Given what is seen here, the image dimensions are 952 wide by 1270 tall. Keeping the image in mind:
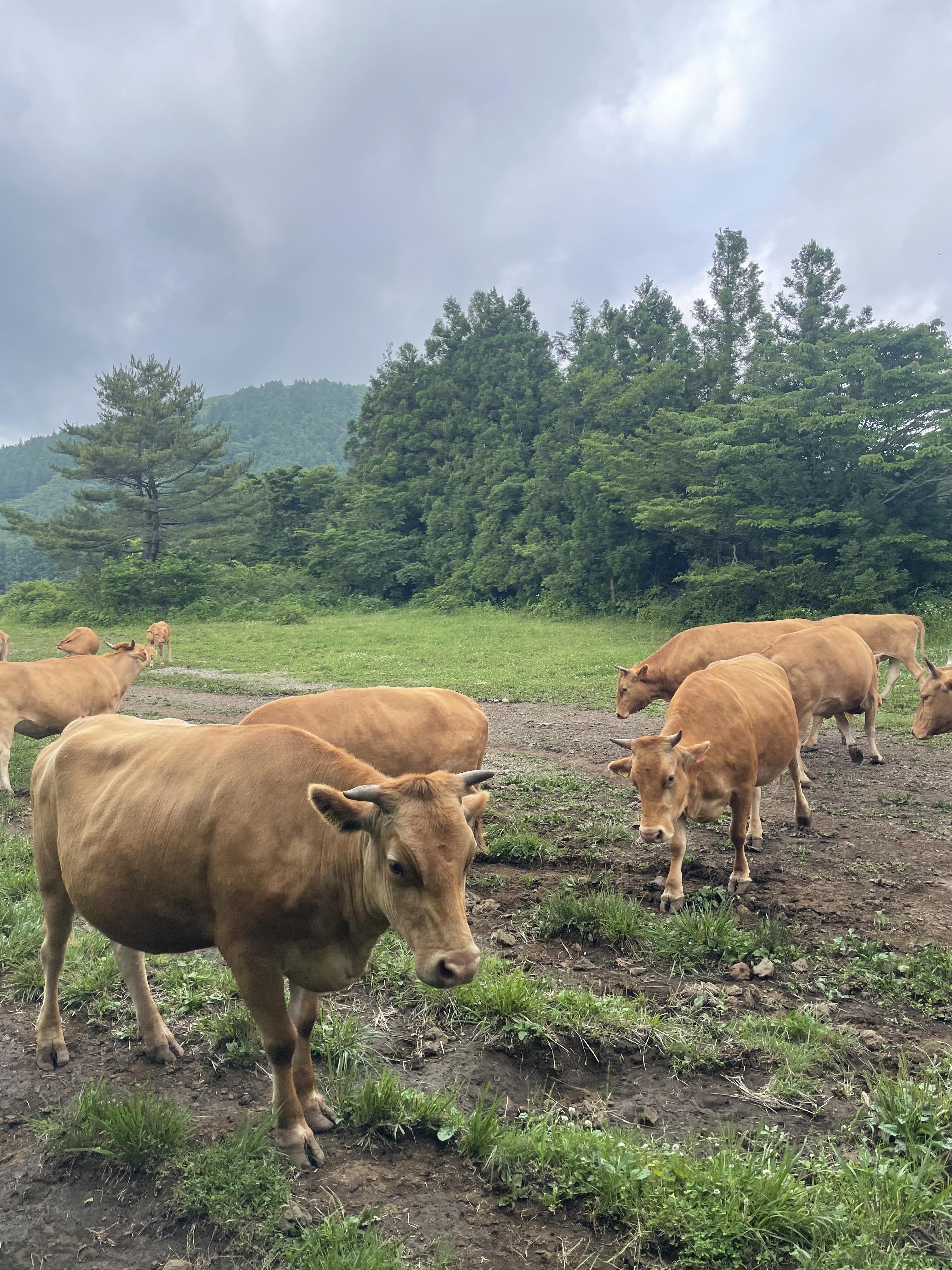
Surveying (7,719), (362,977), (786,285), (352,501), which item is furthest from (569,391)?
(362,977)

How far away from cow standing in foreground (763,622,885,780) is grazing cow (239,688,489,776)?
4391 mm

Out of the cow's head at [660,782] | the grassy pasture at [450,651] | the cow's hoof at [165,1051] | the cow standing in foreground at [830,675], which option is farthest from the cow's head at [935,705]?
the cow's hoof at [165,1051]

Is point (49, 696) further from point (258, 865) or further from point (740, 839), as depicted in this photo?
point (740, 839)

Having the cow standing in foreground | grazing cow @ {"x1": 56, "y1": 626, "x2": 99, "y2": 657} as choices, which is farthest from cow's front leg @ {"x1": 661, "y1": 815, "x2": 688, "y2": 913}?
grazing cow @ {"x1": 56, "y1": 626, "x2": 99, "y2": 657}

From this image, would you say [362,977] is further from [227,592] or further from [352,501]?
[352,501]

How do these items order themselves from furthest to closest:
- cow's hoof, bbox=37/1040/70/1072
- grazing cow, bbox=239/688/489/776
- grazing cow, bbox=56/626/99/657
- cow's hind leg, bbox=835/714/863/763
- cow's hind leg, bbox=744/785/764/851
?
grazing cow, bbox=56/626/99/657
cow's hind leg, bbox=835/714/863/763
cow's hind leg, bbox=744/785/764/851
grazing cow, bbox=239/688/489/776
cow's hoof, bbox=37/1040/70/1072

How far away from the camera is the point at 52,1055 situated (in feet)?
12.5

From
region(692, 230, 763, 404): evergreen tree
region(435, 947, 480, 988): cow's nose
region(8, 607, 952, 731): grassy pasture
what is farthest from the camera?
region(692, 230, 763, 404): evergreen tree

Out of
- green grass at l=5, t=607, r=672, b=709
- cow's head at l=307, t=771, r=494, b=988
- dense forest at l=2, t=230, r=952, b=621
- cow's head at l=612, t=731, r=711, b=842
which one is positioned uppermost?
dense forest at l=2, t=230, r=952, b=621

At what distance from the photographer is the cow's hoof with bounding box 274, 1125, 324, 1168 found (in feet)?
10.2

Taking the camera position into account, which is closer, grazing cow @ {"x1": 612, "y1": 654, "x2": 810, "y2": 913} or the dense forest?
grazing cow @ {"x1": 612, "y1": 654, "x2": 810, "y2": 913}

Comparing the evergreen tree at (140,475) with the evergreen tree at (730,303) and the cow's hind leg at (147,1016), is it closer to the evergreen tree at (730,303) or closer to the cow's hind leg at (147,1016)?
the evergreen tree at (730,303)

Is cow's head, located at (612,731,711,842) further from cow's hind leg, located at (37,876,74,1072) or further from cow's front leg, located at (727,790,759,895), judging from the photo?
cow's hind leg, located at (37,876,74,1072)

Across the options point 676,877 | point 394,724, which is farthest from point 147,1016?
point 676,877
